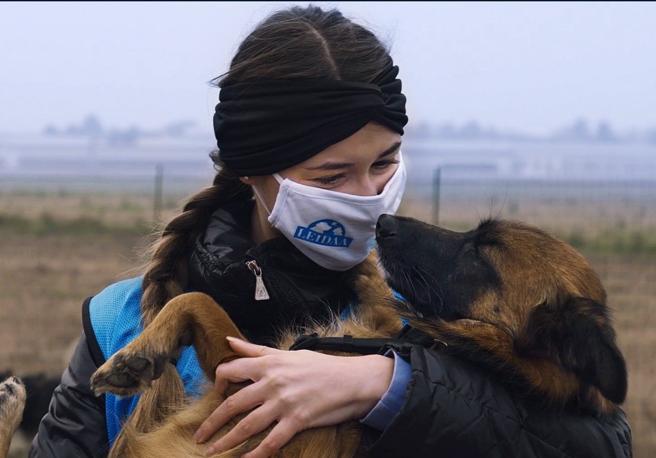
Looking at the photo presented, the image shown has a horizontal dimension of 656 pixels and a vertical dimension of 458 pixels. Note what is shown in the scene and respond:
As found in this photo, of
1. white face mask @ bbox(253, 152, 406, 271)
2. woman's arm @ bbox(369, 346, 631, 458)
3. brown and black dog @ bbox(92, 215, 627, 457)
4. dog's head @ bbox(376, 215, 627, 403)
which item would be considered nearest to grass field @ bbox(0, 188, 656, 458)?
dog's head @ bbox(376, 215, 627, 403)

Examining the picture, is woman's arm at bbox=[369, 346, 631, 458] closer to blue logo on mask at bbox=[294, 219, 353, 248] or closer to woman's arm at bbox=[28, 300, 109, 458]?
blue logo on mask at bbox=[294, 219, 353, 248]

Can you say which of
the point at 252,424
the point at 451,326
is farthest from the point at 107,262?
the point at 252,424

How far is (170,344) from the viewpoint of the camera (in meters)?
3.51

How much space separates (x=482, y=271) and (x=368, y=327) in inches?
20.0

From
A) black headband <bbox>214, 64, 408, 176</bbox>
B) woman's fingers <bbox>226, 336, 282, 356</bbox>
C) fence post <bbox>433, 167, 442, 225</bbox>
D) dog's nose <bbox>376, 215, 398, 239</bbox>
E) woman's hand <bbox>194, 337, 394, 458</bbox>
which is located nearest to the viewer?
woman's hand <bbox>194, 337, 394, 458</bbox>

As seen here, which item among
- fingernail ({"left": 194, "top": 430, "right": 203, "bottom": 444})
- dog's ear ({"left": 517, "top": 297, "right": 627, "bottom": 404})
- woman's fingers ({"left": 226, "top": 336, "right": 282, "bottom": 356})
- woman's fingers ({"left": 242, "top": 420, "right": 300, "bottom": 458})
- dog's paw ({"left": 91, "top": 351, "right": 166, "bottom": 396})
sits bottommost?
fingernail ({"left": 194, "top": 430, "right": 203, "bottom": 444})

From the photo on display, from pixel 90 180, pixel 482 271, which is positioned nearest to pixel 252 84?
pixel 482 271

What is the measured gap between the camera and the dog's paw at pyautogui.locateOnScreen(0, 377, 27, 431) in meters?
3.94

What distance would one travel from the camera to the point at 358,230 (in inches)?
150

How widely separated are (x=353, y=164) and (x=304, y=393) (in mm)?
900

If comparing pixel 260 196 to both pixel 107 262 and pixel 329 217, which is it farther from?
pixel 107 262

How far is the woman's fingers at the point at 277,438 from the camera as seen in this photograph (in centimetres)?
317

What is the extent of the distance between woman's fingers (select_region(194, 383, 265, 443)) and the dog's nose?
0.90 m

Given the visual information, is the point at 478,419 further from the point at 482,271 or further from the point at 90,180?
the point at 90,180
